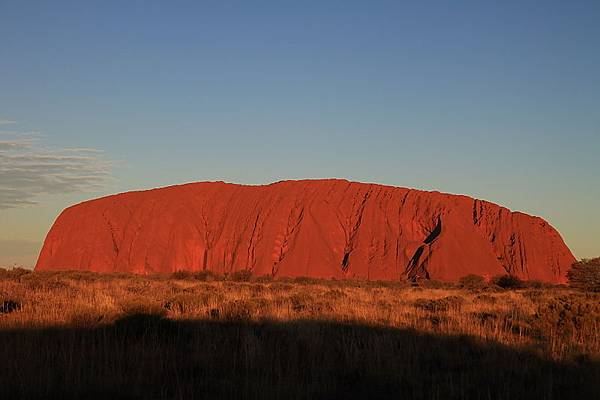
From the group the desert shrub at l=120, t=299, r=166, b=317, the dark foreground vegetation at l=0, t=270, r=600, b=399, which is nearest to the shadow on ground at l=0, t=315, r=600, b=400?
the dark foreground vegetation at l=0, t=270, r=600, b=399

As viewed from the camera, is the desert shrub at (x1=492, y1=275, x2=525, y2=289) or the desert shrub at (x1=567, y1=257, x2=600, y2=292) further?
the desert shrub at (x1=492, y1=275, x2=525, y2=289)

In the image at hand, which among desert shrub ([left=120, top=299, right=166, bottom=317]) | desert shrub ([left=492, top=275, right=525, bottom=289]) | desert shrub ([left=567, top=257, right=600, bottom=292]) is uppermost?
desert shrub ([left=120, top=299, right=166, bottom=317])

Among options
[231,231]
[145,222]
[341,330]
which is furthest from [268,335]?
[145,222]

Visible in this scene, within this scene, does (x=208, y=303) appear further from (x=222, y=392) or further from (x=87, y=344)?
(x=222, y=392)

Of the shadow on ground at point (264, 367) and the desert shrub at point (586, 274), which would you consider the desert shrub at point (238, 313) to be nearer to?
the shadow on ground at point (264, 367)

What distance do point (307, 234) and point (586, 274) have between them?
34.8 metres

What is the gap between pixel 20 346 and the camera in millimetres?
6984

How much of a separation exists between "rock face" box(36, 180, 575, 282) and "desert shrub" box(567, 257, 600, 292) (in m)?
17.8

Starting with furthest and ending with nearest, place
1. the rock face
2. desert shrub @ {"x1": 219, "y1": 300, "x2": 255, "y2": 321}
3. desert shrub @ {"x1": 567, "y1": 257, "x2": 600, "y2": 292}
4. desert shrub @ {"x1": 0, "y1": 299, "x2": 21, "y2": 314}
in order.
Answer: the rock face < desert shrub @ {"x1": 567, "y1": 257, "x2": 600, "y2": 292} < desert shrub @ {"x1": 0, "y1": 299, "x2": 21, "y2": 314} < desert shrub @ {"x1": 219, "y1": 300, "x2": 255, "y2": 321}

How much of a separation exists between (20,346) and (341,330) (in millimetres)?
5051

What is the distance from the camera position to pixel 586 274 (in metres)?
40.9

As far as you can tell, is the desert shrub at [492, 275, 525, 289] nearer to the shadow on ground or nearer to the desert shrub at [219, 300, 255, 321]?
the desert shrub at [219, 300, 255, 321]

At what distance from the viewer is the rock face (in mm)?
65188

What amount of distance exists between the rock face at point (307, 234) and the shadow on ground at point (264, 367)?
53.3 meters
